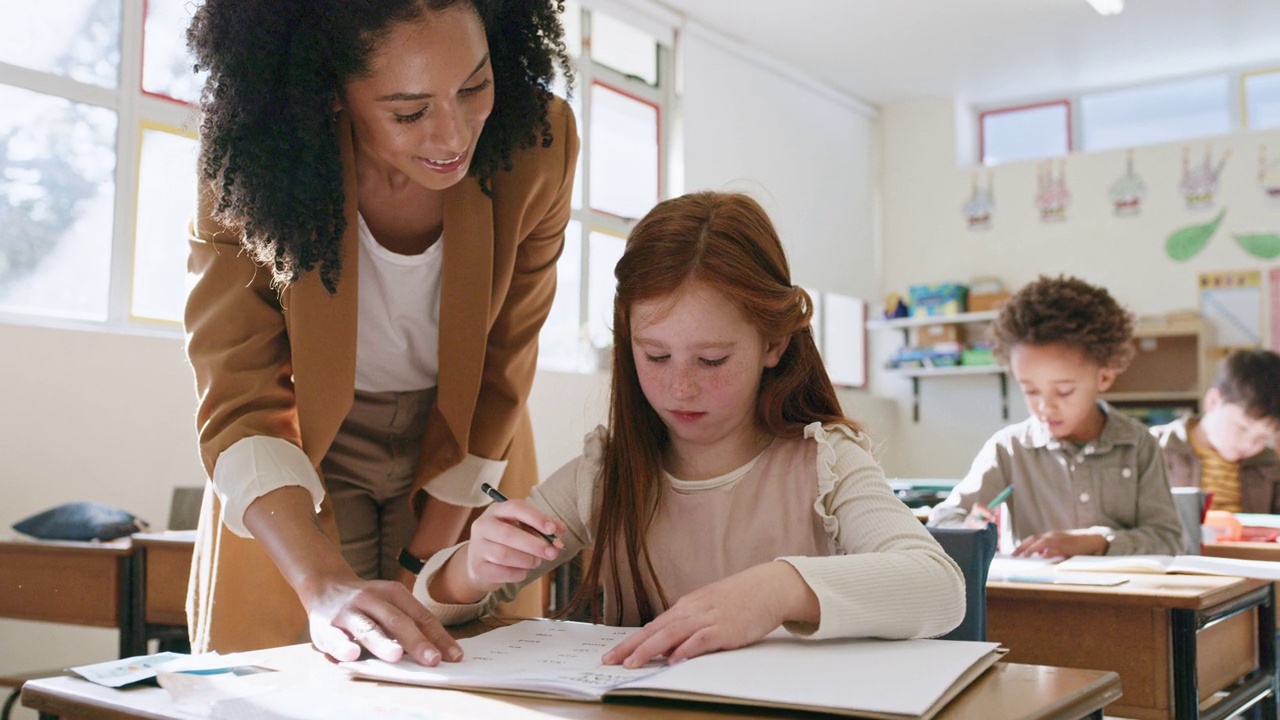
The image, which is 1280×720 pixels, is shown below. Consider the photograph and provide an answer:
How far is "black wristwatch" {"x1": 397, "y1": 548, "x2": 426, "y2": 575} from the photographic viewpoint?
131 centimetres

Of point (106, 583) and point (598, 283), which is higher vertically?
point (598, 283)

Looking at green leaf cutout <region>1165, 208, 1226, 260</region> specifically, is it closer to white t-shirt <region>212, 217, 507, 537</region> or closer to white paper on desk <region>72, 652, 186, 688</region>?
white t-shirt <region>212, 217, 507, 537</region>

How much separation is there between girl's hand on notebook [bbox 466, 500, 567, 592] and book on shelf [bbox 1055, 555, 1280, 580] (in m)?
1.11

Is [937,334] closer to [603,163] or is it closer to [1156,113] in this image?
[1156,113]

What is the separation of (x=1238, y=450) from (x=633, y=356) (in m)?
3.06

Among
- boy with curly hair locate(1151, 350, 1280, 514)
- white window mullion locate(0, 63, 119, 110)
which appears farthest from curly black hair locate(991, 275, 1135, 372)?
white window mullion locate(0, 63, 119, 110)

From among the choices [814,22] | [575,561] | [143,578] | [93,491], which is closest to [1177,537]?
[575,561]

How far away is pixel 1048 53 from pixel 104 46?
5172mm

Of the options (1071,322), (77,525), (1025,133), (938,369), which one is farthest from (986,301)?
(77,525)

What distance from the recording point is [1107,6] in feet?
18.4

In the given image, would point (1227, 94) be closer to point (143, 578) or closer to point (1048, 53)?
point (1048, 53)

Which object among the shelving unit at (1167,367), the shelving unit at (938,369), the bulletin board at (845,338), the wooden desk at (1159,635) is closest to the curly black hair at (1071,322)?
the wooden desk at (1159,635)

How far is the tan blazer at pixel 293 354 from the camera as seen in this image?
1.22m

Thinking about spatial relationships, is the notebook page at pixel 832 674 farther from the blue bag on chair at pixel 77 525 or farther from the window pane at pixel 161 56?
the window pane at pixel 161 56
